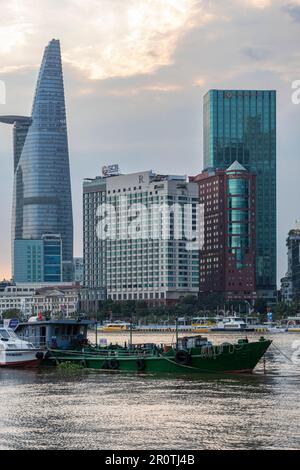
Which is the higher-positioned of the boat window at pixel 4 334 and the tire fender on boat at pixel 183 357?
the boat window at pixel 4 334

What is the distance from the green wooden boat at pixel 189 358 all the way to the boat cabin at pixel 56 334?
230 inches

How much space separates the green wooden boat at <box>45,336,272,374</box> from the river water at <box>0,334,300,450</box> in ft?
4.05

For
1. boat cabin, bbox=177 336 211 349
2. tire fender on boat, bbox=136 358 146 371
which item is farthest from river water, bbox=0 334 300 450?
boat cabin, bbox=177 336 211 349

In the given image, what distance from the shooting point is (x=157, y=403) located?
176 feet

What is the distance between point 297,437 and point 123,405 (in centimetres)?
1309

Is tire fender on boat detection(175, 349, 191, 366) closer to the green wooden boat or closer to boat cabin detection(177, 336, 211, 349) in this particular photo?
the green wooden boat

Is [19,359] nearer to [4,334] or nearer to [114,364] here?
[4,334]

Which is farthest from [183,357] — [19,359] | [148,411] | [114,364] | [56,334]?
[148,411]

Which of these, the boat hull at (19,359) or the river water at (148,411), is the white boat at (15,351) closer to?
the boat hull at (19,359)

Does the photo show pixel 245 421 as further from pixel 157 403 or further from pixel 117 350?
pixel 117 350

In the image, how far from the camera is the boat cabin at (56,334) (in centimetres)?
8044

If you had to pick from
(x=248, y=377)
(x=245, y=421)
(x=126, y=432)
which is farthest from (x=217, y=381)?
(x=126, y=432)

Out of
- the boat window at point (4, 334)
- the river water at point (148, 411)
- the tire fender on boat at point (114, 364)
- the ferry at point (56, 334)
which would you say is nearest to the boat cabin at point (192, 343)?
the river water at point (148, 411)
